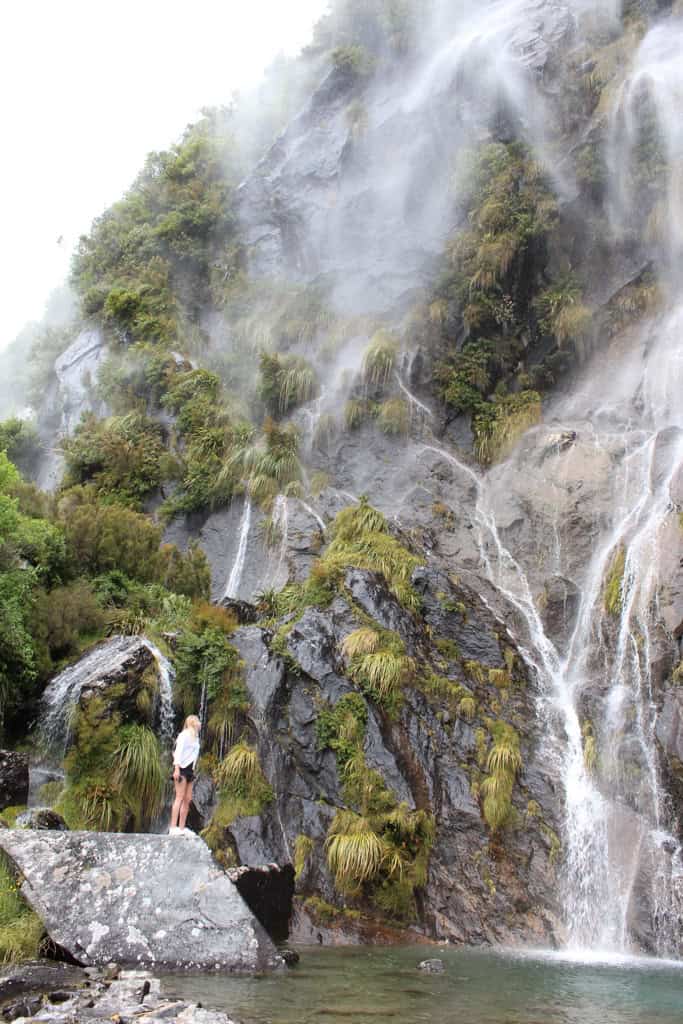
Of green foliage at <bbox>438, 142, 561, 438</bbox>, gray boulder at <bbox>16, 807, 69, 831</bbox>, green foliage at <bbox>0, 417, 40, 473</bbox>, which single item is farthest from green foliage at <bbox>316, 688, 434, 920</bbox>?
green foliage at <bbox>0, 417, 40, 473</bbox>

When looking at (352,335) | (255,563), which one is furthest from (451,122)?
(255,563)

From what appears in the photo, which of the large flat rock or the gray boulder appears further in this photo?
the gray boulder

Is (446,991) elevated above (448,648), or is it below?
below

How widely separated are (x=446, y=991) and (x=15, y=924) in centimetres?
345

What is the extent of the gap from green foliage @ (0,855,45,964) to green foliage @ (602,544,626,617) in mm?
10868

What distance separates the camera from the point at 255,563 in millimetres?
17562

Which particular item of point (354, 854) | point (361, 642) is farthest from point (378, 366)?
point (354, 854)

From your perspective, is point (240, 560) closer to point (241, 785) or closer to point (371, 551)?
Result: point (371, 551)

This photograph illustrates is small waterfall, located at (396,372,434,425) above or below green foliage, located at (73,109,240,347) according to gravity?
below

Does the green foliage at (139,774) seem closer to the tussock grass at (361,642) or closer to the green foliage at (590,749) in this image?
the tussock grass at (361,642)

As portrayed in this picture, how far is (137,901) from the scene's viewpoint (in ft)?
20.9

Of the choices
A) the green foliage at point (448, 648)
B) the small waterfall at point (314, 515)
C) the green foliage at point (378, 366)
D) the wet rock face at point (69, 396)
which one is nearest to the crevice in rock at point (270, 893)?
the green foliage at point (448, 648)

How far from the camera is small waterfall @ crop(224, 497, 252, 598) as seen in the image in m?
17.4

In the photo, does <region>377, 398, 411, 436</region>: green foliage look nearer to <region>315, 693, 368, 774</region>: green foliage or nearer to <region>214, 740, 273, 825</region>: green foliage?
<region>315, 693, 368, 774</region>: green foliage
